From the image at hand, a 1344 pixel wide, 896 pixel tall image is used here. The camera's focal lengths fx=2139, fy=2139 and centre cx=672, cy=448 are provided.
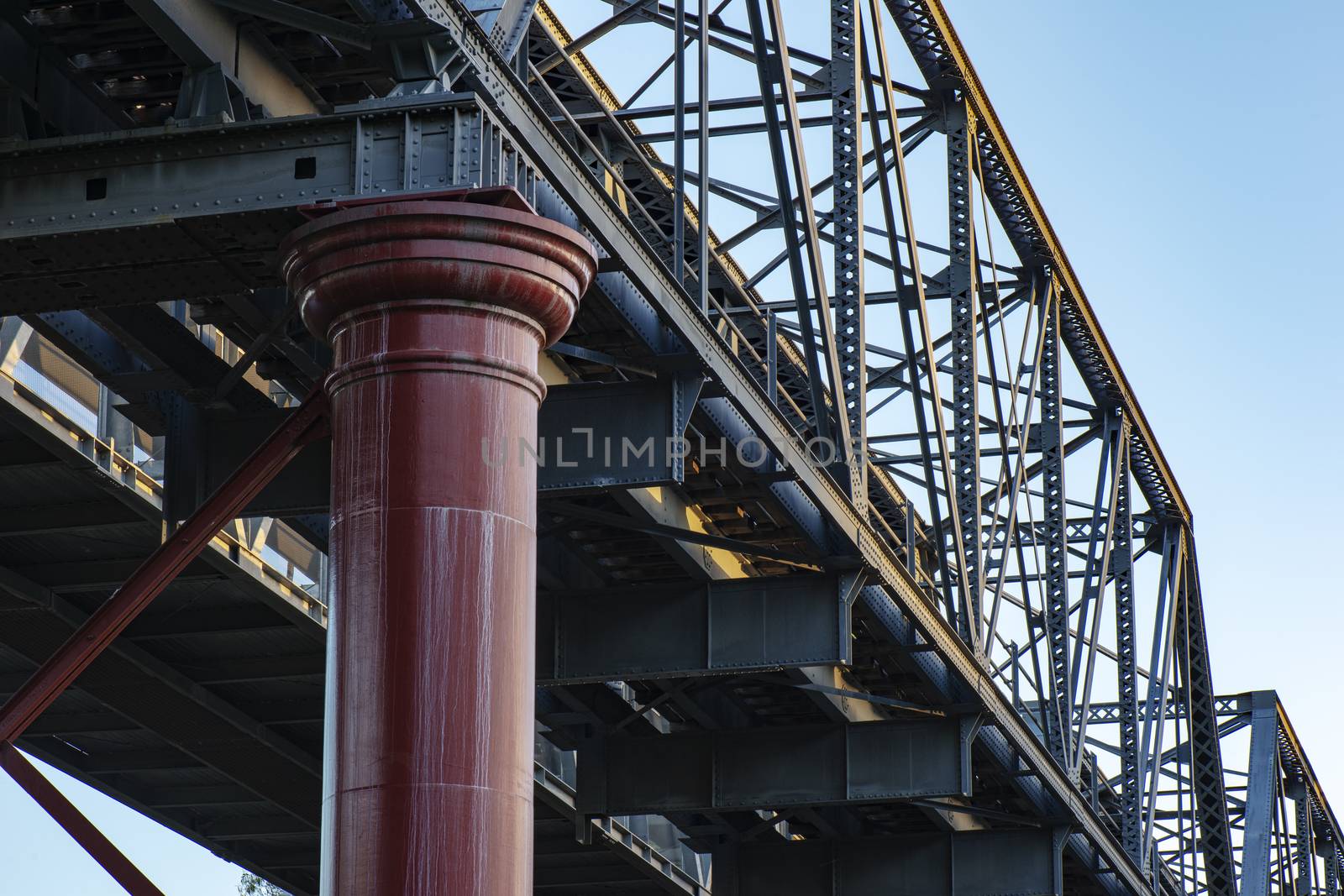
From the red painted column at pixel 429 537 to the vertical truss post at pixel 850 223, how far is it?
398 inches

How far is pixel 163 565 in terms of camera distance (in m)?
12.5

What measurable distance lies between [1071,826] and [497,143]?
68.6 ft

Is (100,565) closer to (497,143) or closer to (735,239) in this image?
(735,239)

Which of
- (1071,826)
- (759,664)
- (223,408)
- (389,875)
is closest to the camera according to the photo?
(389,875)

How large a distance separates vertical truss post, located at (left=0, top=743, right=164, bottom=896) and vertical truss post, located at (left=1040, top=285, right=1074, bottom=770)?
19458 mm

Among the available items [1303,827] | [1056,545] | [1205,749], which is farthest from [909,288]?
[1303,827]

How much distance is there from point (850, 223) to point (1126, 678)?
17143 millimetres

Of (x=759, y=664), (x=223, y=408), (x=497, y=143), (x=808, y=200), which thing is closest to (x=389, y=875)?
(x=497, y=143)

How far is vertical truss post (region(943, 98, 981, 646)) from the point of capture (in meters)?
26.3

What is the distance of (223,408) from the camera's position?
1805 centimetres

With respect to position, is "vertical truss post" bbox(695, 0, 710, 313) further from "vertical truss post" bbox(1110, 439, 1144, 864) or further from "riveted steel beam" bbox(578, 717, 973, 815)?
"vertical truss post" bbox(1110, 439, 1144, 864)

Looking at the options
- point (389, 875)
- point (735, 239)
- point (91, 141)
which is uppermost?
point (735, 239)

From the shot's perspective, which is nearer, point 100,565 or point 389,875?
point 389,875

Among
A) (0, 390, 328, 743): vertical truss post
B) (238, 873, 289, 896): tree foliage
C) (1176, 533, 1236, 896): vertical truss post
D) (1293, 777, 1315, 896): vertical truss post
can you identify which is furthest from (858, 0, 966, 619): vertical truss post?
(238, 873, 289, 896): tree foliage
